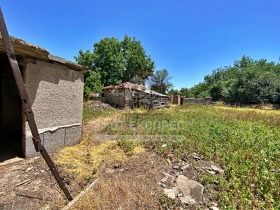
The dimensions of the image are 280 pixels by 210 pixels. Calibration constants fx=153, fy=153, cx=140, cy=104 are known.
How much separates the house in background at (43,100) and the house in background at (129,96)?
8.32m

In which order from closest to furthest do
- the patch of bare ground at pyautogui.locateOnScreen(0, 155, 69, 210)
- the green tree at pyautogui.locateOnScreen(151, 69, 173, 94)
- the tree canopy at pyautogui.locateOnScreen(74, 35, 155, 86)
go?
the patch of bare ground at pyautogui.locateOnScreen(0, 155, 69, 210), the tree canopy at pyautogui.locateOnScreen(74, 35, 155, 86), the green tree at pyautogui.locateOnScreen(151, 69, 173, 94)

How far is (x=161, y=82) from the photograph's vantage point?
3512 cm

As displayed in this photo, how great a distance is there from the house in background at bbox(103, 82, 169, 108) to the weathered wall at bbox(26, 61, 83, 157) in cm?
832

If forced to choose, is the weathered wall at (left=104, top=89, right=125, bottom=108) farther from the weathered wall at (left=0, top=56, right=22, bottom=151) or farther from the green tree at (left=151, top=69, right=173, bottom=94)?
the green tree at (left=151, top=69, right=173, bottom=94)

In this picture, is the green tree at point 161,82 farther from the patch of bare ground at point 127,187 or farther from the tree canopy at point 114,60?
the patch of bare ground at point 127,187

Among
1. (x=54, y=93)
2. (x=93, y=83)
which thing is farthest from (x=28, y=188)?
(x=93, y=83)

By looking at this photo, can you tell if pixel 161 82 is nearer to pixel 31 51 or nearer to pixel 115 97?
pixel 115 97

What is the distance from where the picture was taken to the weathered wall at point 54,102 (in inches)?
136

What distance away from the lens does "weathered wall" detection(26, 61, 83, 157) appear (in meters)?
3.46

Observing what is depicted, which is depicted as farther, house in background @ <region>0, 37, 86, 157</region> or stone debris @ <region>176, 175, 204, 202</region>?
house in background @ <region>0, 37, 86, 157</region>

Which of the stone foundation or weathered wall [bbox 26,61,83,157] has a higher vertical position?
weathered wall [bbox 26,61,83,157]

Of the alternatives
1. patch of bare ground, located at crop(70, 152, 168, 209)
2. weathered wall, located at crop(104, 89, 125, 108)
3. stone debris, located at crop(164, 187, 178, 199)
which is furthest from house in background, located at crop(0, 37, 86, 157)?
weathered wall, located at crop(104, 89, 125, 108)

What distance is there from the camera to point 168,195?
8.10 ft

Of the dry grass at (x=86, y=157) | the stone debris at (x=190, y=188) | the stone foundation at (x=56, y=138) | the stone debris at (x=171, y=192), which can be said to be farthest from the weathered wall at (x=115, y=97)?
the stone debris at (x=171, y=192)
